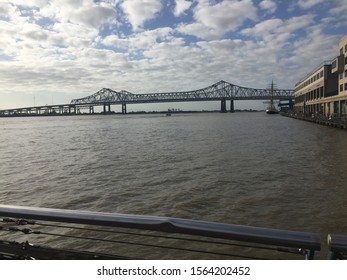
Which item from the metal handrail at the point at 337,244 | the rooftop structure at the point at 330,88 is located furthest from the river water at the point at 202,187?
the rooftop structure at the point at 330,88

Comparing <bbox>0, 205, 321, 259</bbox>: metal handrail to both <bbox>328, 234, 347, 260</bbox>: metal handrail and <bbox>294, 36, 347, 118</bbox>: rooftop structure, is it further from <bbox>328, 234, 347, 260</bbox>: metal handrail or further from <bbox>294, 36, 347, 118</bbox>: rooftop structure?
<bbox>294, 36, 347, 118</bbox>: rooftop structure

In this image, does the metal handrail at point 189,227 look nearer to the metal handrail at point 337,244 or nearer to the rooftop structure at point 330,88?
the metal handrail at point 337,244

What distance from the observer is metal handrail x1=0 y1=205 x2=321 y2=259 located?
259 cm

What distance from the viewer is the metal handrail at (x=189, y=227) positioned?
2.59 meters

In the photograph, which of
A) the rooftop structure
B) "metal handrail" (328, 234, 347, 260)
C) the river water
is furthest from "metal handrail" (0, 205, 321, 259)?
the rooftop structure

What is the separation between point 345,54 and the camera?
191ft

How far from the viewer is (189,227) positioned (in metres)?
2.74

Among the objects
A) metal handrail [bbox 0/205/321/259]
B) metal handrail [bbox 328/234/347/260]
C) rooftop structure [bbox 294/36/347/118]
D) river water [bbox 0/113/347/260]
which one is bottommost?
river water [bbox 0/113/347/260]

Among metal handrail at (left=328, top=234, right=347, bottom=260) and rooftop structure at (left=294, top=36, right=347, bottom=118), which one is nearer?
metal handrail at (left=328, top=234, right=347, bottom=260)

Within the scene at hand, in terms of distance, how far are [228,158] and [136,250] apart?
15.7m

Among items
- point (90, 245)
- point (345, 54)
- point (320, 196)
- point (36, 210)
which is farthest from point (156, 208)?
point (345, 54)

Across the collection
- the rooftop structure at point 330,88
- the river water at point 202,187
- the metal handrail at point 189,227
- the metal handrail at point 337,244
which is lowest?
the river water at point 202,187

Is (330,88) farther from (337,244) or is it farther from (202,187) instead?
(337,244)

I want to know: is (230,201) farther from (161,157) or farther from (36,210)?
(161,157)
